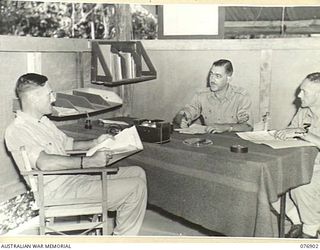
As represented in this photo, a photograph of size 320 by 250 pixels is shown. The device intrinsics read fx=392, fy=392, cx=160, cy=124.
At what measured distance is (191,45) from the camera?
2.54 meters

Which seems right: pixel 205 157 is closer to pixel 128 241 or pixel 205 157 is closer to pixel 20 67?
pixel 128 241

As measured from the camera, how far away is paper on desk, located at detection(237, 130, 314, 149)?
146cm

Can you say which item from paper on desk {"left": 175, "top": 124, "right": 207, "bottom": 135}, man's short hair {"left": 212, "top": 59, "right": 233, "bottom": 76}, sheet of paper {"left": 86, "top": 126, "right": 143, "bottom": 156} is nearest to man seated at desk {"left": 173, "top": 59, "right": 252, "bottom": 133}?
man's short hair {"left": 212, "top": 59, "right": 233, "bottom": 76}

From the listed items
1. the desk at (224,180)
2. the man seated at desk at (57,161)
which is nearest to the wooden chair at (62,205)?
the man seated at desk at (57,161)

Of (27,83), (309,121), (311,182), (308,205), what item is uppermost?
(27,83)

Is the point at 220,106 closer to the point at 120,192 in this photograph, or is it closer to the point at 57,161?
the point at 120,192

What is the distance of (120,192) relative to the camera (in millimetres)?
1524

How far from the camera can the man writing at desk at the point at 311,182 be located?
156 cm

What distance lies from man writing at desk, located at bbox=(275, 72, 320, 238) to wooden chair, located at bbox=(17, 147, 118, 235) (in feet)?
2.40

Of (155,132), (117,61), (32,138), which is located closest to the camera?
(32,138)

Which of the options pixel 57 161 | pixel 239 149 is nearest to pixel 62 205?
pixel 57 161

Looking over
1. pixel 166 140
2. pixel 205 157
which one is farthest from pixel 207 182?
pixel 166 140

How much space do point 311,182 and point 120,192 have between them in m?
0.76

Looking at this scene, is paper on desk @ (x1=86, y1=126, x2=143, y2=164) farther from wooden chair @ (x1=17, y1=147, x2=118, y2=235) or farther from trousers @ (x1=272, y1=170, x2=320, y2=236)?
trousers @ (x1=272, y1=170, x2=320, y2=236)
